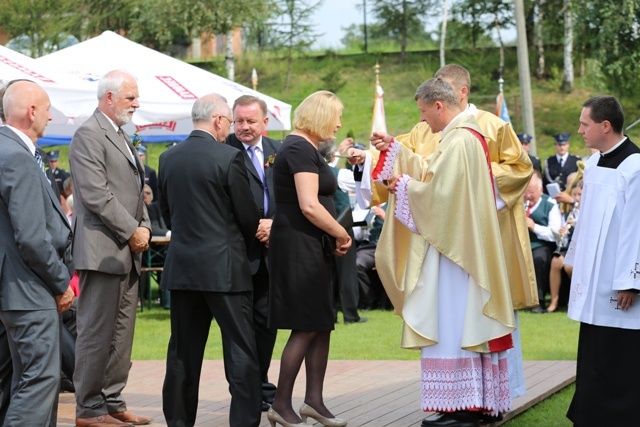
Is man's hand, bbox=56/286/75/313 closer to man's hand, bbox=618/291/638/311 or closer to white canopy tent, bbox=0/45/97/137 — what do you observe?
man's hand, bbox=618/291/638/311

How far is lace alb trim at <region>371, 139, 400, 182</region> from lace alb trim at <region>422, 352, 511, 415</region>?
1.18 metres

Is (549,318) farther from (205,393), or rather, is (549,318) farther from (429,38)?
(429,38)

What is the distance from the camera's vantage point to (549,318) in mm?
12859

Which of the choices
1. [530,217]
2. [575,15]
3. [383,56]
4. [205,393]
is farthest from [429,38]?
[205,393]

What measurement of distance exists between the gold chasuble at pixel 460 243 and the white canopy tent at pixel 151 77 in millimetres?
5482

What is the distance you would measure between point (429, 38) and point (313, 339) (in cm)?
3878

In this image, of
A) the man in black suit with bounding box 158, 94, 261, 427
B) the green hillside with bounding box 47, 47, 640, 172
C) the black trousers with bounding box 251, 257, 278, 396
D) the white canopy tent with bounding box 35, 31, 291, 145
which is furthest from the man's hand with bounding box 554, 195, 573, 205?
the green hillside with bounding box 47, 47, 640, 172

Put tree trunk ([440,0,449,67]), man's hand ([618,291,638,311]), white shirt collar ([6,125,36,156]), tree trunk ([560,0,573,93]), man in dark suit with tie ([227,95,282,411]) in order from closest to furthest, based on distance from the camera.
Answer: white shirt collar ([6,125,36,156]) → man's hand ([618,291,638,311]) → man in dark suit with tie ([227,95,282,411]) → tree trunk ([560,0,573,93]) → tree trunk ([440,0,449,67])

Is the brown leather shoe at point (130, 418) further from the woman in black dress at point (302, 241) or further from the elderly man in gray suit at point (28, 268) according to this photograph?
the elderly man in gray suit at point (28, 268)

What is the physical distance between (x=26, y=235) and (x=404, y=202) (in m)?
2.37

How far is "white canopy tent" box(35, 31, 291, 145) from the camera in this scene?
11.5 meters

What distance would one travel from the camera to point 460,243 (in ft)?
21.2

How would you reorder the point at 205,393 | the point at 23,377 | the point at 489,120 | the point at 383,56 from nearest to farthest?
1. the point at 23,377
2. the point at 489,120
3. the point at 205,393
4. the point at 383,56

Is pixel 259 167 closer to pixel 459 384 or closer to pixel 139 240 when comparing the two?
pixel 139 240
